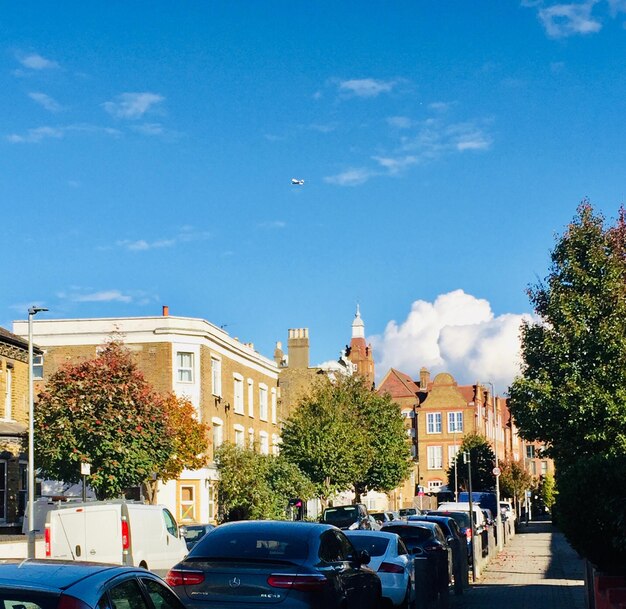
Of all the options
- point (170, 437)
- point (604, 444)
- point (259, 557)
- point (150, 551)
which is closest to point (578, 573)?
point (604, 444)

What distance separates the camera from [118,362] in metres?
37.6

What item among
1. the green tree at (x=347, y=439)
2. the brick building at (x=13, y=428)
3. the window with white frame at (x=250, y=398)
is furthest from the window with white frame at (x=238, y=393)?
the brick building at (x=13, y=428)

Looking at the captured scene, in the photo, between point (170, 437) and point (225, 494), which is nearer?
point (170, 437)

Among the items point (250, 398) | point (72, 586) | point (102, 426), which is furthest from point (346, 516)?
point (72, 586)

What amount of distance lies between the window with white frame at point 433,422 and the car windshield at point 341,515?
68.9 m

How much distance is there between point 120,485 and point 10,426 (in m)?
4.57

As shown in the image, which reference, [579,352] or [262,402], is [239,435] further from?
[579,352]

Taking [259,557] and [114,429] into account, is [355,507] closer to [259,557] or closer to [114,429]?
[114,429]

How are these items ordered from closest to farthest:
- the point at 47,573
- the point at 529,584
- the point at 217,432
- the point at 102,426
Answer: the point at 47,573 < the point at 529,584 < the point at 102,426 < the point at 217,432

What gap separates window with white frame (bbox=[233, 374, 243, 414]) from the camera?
5409cm

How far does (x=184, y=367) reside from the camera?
4862 centimetres

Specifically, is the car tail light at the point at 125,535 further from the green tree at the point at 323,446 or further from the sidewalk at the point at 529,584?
the green tree at the point at 323,446

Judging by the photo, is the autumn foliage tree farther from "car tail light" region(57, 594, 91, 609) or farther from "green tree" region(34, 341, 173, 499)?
"car tail light" region(57, 594, 91, 609)

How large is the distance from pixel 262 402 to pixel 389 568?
41519mm
